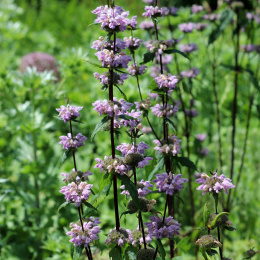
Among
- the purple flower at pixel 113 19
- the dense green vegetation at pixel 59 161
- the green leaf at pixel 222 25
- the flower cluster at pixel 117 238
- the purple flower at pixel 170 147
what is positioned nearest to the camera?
the purple flower at pixel 113 19

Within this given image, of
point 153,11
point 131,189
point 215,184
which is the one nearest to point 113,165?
point 131,189

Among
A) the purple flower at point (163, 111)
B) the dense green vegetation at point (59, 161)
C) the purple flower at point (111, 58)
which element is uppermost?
the purple flower at point (111, 58)

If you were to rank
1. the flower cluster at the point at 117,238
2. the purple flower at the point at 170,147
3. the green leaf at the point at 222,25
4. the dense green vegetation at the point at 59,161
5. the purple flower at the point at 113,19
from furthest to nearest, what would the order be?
1. the dense green vegetation at the point at 59,161
2. the green leaf at the point at 222,25
3. the purple flower at the point at 170,147
4. the flower cluster at the point at 117,238
5. the purple flower at the point at 113,19

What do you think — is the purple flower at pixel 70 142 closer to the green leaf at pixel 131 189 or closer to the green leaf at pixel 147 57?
the green leaf at pixel 131 189

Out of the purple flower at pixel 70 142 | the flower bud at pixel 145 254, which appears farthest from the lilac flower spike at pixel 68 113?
the flower bud at pixel 145 254

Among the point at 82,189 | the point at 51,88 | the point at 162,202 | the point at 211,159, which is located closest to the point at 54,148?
the point at 51,88

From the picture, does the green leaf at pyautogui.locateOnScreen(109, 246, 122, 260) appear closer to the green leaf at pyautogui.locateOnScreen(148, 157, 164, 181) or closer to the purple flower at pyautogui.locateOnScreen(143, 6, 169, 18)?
the green leaf at pyautogui.locateOnScreen(148, 157, 164, 181)

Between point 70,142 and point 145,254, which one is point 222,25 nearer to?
point 70,142

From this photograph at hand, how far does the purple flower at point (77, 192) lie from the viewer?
3.62ft

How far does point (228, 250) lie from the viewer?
2.33m

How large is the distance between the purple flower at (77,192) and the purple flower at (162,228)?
221mm

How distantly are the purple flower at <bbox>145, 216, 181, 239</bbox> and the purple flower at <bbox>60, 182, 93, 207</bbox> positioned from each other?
0.72ft

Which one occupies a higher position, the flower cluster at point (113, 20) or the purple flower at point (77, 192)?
the flower cluster at point (113, 20)

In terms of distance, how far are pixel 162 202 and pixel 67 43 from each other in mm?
3695
